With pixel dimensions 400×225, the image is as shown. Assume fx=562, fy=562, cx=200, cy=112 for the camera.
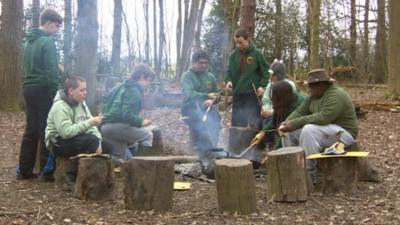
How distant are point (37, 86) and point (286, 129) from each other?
2.38 m

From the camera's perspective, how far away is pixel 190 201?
15.5ft

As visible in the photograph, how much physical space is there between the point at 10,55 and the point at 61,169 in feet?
21.3

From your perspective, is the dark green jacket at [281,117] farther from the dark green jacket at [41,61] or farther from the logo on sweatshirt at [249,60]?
the dark green jacket at [41,61]

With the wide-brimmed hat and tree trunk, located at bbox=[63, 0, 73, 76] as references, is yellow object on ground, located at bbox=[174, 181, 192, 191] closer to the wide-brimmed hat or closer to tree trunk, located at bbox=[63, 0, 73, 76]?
the wide-brimmed hat

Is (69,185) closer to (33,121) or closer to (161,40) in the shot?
(33,121)

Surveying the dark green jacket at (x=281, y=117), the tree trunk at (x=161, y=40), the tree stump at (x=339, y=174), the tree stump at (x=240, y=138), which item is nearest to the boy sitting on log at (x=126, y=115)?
the tree stump at (x=240, y=138)

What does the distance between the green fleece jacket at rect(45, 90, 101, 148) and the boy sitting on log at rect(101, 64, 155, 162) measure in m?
0.33

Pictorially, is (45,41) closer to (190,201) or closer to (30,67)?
(30,67)

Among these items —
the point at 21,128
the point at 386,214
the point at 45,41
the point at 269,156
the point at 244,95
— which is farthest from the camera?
the point at 21,128

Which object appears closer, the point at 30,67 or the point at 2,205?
the point at 2,205

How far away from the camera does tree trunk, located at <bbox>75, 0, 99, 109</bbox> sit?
23.7 ft

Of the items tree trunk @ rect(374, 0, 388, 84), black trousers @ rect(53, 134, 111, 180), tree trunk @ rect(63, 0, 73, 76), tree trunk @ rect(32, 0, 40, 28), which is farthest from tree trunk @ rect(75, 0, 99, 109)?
tree trunk @ rect(374, 0, 388, 84)

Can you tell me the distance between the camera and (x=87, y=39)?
7656 millimetres

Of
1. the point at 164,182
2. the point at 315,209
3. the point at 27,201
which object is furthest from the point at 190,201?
the point at 27,201
